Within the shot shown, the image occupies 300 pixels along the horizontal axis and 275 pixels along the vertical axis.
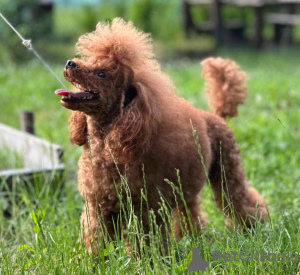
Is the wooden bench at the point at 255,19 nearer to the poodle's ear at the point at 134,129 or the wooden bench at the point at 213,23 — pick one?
the wooden bench at the point at 213,23

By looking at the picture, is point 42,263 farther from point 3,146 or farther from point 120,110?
point 3,146

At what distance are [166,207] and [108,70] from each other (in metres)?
0.81

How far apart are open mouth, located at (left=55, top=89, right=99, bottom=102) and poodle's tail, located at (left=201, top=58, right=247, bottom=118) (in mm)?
1307

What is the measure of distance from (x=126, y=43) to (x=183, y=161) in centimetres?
71

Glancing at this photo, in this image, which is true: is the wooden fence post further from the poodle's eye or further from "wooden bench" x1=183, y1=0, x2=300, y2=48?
"wooden bench" x1=183, y1=0, x2=300, y2=48

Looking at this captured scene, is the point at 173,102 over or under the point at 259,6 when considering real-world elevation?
over

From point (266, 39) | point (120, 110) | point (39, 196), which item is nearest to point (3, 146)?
point (39, 196)

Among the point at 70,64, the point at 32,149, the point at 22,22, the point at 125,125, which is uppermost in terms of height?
the point at 70,64

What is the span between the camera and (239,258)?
Result: 268cm

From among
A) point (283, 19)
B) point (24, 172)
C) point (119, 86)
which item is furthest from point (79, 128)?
point (283, 19)

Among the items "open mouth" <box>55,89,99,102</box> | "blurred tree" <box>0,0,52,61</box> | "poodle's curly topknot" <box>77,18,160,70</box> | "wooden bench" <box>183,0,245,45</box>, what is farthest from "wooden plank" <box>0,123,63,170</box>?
"wooden bench" <box>183,0,245,45</box>

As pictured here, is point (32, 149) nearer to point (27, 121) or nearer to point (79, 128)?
point (27, 121)

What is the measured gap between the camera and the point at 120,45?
119 inches

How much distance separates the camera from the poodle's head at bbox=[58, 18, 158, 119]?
292cm
